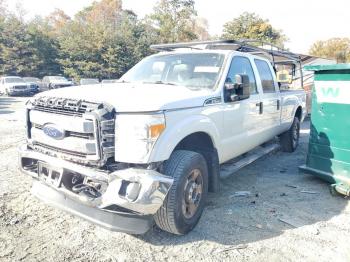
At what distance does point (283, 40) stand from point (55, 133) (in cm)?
5112

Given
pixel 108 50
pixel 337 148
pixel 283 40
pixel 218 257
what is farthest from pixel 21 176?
pixel 283 40

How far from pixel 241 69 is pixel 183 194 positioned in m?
2.20

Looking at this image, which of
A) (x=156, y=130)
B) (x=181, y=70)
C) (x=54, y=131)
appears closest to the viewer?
(x=156, y=130)

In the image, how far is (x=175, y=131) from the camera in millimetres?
3162

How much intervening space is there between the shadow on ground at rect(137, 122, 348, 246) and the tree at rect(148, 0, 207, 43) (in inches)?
1300

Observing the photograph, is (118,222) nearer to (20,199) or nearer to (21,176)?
(20,199)

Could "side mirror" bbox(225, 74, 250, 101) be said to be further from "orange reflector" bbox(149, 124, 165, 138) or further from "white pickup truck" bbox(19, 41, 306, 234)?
"orange reflector" bbox(149, 124, 165, 138)

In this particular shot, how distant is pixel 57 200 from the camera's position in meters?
3.32

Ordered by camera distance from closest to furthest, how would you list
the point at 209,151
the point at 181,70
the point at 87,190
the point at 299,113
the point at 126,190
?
the point at 126,190 → the point at 87,190 → the point at 209,151 → the point at 181,70 → the point at 299,113

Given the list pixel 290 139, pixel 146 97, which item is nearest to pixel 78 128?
pixel 146 97

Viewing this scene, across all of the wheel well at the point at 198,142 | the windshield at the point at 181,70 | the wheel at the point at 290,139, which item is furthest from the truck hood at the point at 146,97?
the wheel at the point at 290,139

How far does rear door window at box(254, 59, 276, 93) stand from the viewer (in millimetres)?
5333

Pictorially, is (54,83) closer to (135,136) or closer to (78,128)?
(78,128)

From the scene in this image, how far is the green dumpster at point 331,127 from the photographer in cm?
456
